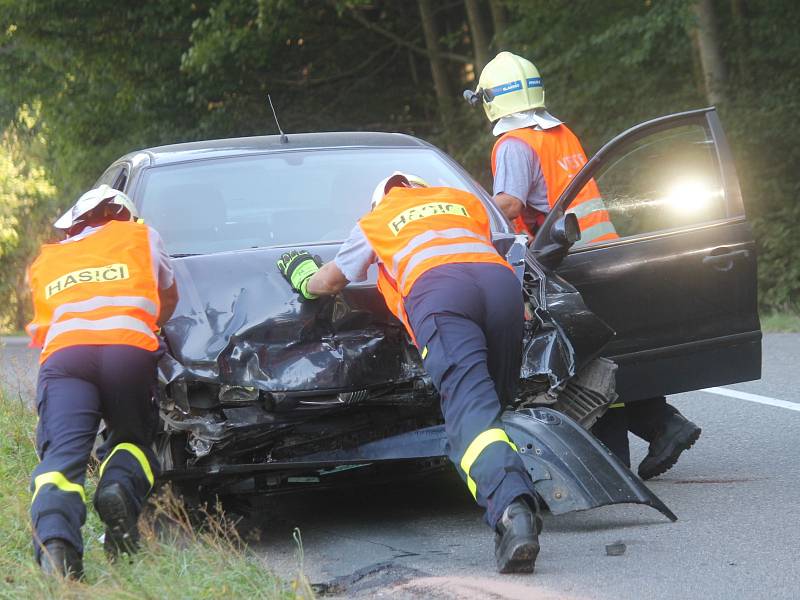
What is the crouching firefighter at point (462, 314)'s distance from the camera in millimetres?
4684

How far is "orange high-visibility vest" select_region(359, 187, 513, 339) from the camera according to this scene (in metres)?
5.00

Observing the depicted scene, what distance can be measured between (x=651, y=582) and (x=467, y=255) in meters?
1.32

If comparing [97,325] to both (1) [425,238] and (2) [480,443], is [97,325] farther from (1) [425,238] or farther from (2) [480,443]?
(2) [480,443]

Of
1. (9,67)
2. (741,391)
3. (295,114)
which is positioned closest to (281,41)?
(295,114)

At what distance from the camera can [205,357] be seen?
203 inches

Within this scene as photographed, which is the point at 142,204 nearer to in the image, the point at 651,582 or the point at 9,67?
the point at 651,582

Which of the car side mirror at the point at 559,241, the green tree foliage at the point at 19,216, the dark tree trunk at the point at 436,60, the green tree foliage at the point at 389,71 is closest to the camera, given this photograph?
Result: the car side mirror at the point at 559,241

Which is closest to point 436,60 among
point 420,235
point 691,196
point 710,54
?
point 710,54

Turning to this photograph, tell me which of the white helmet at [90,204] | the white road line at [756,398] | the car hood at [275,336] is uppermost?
the white helmet at [90,204]

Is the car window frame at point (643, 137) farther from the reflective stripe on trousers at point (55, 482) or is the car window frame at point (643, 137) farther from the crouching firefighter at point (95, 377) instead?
the reflective stripe on trousers at point (55, 482)

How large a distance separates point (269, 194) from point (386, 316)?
1207 mm

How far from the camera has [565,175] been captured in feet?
22.0

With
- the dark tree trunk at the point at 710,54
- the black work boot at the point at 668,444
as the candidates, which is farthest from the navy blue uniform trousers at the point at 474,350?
the dark tree trunk at the point at 710,54

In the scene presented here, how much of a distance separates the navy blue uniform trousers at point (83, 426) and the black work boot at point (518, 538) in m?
1.34
